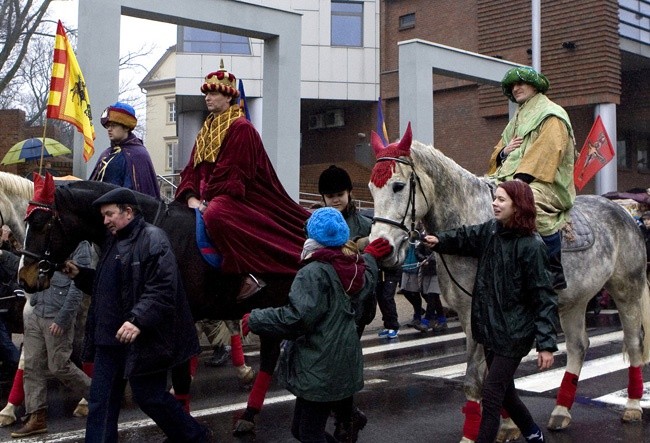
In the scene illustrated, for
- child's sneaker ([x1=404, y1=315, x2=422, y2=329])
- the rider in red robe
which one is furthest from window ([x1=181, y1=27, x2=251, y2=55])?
the rider in red robe

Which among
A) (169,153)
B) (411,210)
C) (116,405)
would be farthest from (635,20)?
(169,153)

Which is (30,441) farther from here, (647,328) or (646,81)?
(646,81)

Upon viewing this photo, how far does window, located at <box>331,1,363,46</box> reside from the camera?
34.8 metres

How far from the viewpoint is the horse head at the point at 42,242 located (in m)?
5.74

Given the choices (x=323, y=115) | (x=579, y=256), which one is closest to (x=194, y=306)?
(x=579, y=256)

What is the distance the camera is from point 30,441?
6438 millimetres

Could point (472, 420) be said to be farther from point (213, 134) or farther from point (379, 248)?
point (213, 134)

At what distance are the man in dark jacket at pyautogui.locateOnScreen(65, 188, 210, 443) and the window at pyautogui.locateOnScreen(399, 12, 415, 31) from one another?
3003 cm

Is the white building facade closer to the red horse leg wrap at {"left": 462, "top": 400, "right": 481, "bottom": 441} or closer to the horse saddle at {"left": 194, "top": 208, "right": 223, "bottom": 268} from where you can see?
the horse saddle at {"left": 194, "top": 208, "right": 223, "bottom": 268}

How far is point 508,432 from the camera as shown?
6.46 metres

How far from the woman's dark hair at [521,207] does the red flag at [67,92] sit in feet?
16.4

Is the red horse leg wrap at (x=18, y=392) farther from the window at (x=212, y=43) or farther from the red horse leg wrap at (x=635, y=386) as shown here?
the window at (x=212, y=43)

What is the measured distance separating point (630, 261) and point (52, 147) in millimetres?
12225

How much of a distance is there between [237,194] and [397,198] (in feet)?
4.97
